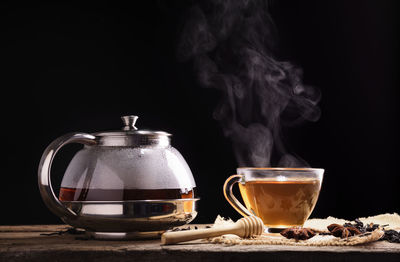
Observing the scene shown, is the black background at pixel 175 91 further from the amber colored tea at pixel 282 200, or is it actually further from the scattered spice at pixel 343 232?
the scattered spice at pixel 343 232

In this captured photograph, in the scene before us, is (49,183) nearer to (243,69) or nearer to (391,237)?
(391,237)

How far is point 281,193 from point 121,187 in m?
0.38

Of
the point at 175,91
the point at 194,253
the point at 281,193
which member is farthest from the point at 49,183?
the point at 175,91

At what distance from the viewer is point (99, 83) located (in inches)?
76.0

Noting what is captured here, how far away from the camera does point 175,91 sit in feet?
6.49

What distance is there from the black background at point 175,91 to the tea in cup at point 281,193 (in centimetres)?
83

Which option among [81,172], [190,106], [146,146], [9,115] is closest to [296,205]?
[146,146]

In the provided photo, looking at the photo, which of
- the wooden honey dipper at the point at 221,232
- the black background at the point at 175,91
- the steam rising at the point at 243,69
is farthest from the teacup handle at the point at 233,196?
the black background at the point at 175,91

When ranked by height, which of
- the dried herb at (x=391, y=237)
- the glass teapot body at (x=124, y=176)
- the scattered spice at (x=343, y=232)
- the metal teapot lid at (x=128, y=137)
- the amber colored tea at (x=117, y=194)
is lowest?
the dried herb at (x=391, y=237)

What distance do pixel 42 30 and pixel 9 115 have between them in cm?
36

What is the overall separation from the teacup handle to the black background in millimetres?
779

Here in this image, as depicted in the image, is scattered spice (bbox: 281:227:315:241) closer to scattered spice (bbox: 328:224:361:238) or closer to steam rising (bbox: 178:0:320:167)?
scattered spice (bbox: 328:224:361:238)

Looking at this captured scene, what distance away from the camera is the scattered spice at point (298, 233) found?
1.06 m

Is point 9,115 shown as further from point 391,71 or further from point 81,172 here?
point 391,71
